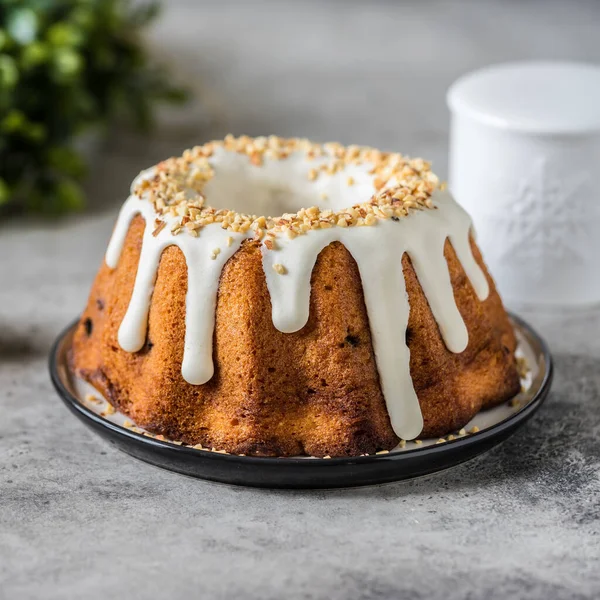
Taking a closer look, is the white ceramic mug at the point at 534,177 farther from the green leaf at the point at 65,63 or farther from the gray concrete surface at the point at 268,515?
the green leaf at the point at 65,63

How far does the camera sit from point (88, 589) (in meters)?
1.69

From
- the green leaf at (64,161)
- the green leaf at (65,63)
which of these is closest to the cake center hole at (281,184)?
the green leaf at (65,63)

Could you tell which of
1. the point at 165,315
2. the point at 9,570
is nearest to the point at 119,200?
the point at 165,315

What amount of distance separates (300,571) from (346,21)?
13.8ft

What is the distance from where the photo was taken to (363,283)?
1874mm

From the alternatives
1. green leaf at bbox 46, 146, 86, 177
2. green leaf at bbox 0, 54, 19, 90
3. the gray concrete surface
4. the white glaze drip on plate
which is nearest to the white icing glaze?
the white glaze drip on plate

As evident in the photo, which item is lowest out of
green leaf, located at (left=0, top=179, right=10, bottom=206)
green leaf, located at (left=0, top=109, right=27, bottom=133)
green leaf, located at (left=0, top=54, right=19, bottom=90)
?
green leaf, located at (left=0, top=179, right=10, bottom=206)

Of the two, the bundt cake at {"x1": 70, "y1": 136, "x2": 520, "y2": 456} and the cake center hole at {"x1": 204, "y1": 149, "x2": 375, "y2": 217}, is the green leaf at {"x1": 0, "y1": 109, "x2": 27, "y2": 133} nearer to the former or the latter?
the cake center hole at {"x1": 204, "y1": 149, "x2": 375, "y2": 217}

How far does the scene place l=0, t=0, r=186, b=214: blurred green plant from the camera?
3.40 m

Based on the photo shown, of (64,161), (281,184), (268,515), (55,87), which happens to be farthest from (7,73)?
(268,515)

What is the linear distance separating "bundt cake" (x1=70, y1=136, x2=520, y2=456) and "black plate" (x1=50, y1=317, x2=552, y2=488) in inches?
2.3

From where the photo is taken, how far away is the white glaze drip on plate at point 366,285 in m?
1.85

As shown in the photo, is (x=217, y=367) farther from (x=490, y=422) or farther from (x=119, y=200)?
(x=119, y=200)

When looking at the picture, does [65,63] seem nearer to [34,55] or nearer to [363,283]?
[34,55]
